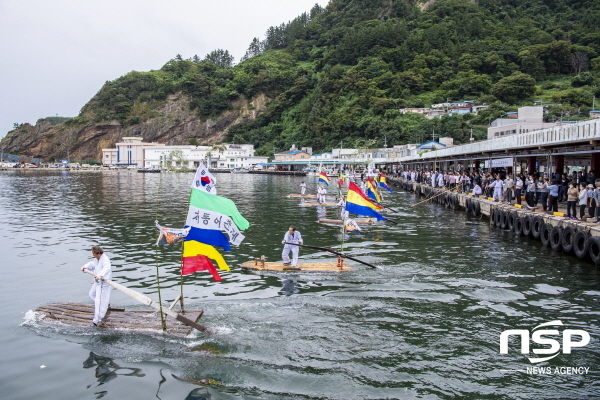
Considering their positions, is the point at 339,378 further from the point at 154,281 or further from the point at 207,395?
the point at 154,281

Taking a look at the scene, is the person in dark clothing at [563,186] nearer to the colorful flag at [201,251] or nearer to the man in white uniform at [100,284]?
the colorful flag at [201,251]

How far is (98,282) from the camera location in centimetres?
1203

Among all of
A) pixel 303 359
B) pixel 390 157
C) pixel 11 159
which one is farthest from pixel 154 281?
pixel 11 159

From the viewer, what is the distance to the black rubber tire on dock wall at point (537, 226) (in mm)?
24406

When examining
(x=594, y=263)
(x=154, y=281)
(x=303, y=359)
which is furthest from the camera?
(x=594, y=263)

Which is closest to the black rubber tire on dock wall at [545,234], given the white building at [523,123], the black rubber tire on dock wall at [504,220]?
the black rubber tire on dock wall at [504,220]

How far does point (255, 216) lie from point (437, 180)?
25.5 meters

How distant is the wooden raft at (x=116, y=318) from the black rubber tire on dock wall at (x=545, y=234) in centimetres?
1890

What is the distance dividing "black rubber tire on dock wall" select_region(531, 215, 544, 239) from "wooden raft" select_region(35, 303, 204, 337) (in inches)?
772

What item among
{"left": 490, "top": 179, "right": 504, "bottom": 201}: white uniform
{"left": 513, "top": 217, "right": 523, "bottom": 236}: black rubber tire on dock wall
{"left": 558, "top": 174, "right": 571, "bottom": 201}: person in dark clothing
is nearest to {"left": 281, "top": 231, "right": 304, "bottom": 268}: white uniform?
{"left": 513, "top": 217, "right": 523, "bottom": 236}: black rubber tire on dock wall

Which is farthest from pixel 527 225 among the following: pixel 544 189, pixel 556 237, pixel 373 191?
pixel 373 191

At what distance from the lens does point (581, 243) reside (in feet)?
66.8

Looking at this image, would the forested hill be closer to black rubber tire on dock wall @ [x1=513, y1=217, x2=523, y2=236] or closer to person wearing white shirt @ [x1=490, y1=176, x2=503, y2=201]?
person wearing white shirt @ [x1=490, y1=176, x2=503, y2=201]

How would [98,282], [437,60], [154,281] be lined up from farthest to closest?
[437,60], [154,281], [98,282]
